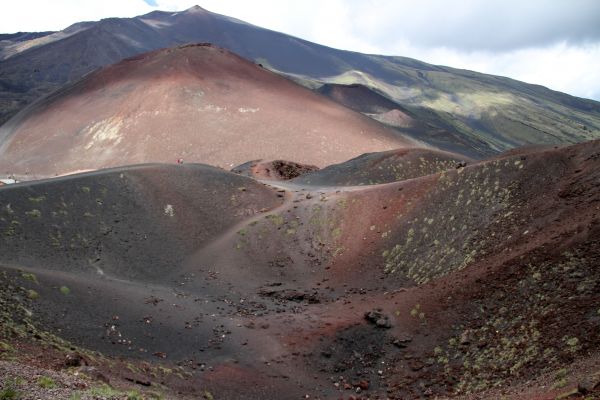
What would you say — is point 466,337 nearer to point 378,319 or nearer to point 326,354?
point 378,319

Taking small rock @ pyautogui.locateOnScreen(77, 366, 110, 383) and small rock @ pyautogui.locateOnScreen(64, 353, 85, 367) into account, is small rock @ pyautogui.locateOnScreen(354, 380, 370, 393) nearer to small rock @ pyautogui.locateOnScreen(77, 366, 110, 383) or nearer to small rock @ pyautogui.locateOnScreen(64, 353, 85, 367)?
small rock @ pyautogui.locateOnScreen(77, 366, 110, 383)

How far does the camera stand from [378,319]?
22.0 m

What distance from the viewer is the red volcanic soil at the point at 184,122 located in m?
71.4

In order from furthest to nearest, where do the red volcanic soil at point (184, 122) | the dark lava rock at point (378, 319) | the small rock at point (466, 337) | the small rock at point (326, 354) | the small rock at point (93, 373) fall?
the red volcanic soil at point (184, 122)
the dark lava rock at point (378, 319)
the small rock at point (326, 354)
the small rock at point (466, 337)
the small rock at point (93, 373)

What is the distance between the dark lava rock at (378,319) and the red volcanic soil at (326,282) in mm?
75

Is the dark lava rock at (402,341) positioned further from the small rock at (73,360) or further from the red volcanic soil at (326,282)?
the small rock at (73,360)

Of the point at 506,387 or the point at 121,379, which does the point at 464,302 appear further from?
the point at 121,379

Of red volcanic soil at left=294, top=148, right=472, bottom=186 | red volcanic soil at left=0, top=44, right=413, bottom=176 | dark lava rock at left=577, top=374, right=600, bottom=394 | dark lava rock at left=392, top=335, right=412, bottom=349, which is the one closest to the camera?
dark lava rock at left=577, top=374, right=600, bottom=394

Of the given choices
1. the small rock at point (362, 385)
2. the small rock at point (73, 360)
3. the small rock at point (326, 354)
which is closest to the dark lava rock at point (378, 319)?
the small rock at point (326, 354)

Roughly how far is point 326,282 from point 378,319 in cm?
698

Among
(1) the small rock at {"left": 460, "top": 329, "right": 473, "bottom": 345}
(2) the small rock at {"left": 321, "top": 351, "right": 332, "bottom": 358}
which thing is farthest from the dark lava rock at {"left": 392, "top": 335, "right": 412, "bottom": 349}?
(2) the small rock at {"left": 321, "top": 351, "right": 332, "bottom": 358}

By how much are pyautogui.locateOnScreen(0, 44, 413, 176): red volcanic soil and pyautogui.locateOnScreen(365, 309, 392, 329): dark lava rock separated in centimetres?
4787

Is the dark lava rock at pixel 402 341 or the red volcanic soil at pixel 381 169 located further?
the red volcanic soil at pixel 381 169

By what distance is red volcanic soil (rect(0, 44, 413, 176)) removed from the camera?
71.4 meters
